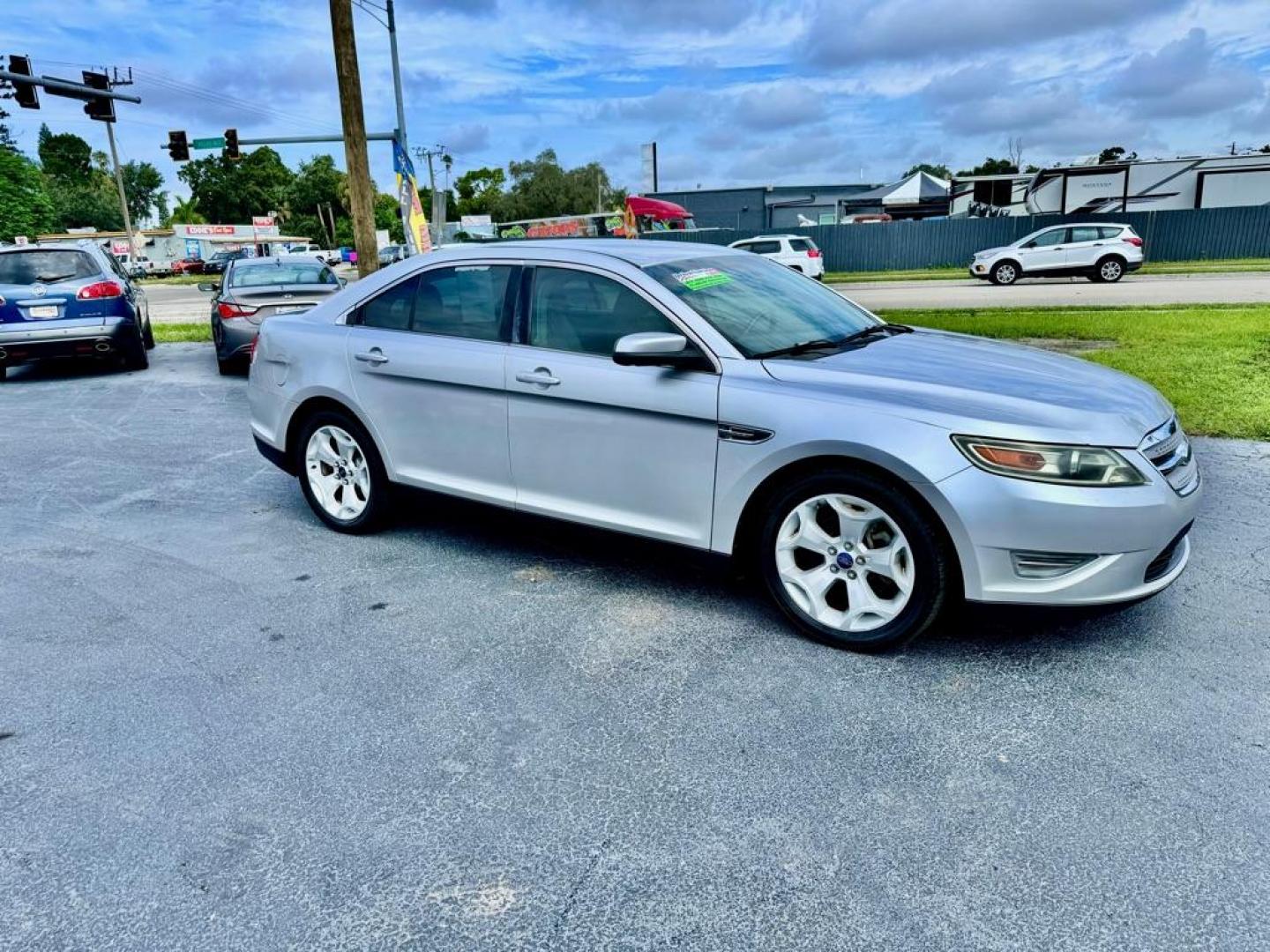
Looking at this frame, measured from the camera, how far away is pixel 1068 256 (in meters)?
23.2

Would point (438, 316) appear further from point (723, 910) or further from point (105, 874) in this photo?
point (723, 910)

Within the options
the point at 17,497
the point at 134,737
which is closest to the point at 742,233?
the point at 17,497

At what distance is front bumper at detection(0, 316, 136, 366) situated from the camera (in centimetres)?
1053

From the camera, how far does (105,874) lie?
94.6 inches

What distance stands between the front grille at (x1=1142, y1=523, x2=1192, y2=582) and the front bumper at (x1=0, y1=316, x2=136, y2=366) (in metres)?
11.5

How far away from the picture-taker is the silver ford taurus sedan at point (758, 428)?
3168mm

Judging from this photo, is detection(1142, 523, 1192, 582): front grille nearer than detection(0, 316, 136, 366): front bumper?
Yes

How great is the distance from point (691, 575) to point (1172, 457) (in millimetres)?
2114

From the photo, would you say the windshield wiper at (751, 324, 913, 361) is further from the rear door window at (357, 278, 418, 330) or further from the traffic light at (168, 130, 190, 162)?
the traffic light at (168, 130, 190, 162)

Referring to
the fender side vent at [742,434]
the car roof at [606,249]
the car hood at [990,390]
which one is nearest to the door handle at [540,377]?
the car roof at [606,249]

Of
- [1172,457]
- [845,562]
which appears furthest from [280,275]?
[1172,457]

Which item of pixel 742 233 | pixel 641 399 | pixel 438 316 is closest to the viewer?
pixel 641 399

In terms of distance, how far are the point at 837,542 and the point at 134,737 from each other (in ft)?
8.51

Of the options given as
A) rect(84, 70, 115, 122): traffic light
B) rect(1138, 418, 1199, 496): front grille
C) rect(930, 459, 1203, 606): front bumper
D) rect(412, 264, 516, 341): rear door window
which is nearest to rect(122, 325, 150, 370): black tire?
rect(412, 264, 516, 341): rear door window
